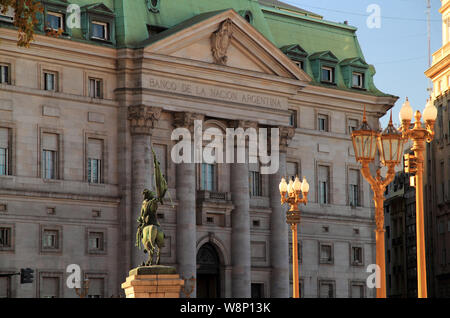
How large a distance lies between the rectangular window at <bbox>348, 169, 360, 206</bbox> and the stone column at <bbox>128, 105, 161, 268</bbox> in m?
20.1

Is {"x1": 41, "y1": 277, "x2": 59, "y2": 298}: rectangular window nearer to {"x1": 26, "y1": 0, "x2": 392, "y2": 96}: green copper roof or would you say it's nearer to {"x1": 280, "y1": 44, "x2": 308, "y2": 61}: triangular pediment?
{"x1": 26, "y1": 0, "x2": 392, "y2": 96}: green copper roof

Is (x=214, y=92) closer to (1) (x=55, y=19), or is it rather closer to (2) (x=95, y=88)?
(2) (x=95, y=88)

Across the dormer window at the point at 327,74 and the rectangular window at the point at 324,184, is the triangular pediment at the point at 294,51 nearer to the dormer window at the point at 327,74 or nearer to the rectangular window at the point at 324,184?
the dormer window at the point at 327,74

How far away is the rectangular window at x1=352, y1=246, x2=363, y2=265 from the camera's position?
90188mm

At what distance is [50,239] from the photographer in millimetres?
72750

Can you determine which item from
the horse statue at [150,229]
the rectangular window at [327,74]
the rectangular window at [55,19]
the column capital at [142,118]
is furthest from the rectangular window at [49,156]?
the rectangular window at [327,74]

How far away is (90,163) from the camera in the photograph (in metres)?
75.5

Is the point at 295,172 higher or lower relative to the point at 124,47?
lower

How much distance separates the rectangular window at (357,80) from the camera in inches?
3632

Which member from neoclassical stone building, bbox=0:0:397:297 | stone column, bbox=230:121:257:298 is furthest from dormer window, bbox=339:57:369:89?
stone column, bbox=230:121:257:298
